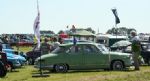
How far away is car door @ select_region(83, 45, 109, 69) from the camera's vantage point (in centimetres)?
2430

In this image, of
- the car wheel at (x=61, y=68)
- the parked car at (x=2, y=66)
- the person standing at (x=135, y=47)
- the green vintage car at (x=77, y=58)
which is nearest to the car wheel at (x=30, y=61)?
the green vintage car at (x=77, y=58)

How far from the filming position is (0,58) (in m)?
21.0

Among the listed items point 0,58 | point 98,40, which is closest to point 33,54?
point 0,58

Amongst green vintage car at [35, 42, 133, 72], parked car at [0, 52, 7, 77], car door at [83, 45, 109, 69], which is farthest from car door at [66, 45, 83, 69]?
parked car at [0, 52, 7, 77]

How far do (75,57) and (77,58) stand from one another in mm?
111

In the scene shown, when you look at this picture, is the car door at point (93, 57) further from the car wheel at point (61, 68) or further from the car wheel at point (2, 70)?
the car wheel at point (2, 70)

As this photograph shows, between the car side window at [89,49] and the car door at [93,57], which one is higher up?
the car side window at [89,49]

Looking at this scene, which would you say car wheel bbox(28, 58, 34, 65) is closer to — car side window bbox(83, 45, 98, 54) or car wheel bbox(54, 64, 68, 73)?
car wheel bbox(54, 64, 68, 73)

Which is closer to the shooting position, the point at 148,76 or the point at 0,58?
the point at 148,76

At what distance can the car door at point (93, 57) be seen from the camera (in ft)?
79.7

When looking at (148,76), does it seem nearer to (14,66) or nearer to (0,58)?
(0,58)

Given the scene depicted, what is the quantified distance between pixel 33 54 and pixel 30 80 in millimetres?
13726

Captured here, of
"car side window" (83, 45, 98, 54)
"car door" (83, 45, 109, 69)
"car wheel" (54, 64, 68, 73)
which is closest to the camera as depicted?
"car wheel" (54, 64, 68, 73)

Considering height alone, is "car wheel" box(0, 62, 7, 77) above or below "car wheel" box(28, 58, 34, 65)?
above
